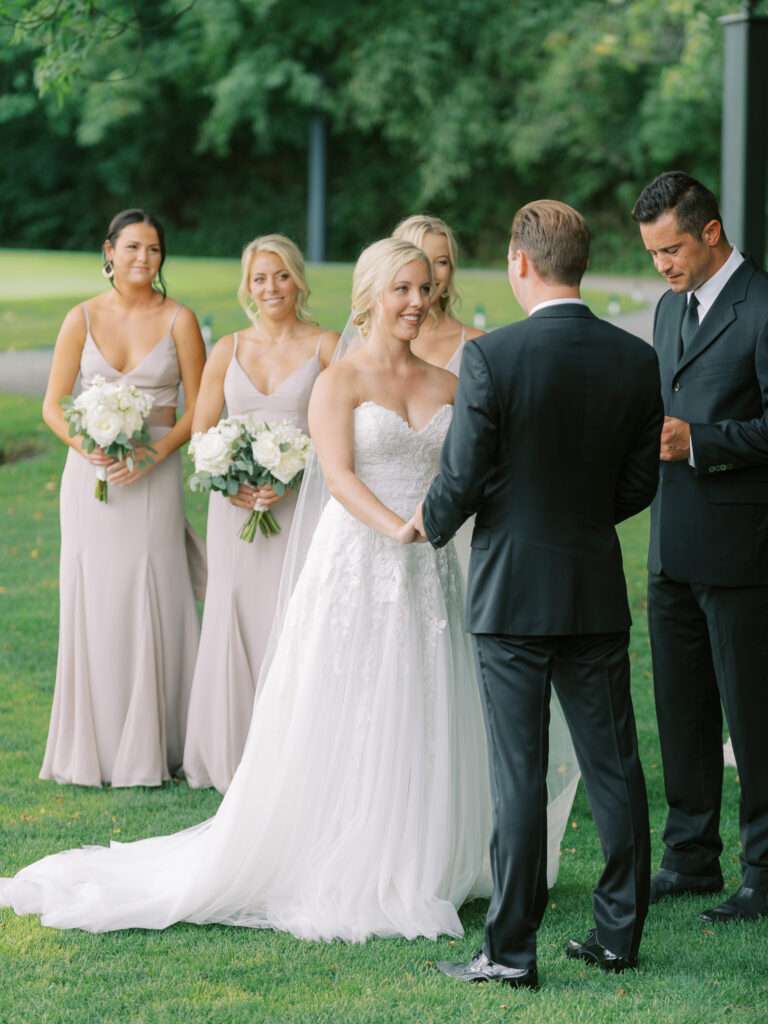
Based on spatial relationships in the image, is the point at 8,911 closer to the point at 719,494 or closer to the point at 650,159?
the point at 719,494

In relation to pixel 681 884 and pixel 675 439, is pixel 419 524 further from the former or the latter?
pixel 681 884

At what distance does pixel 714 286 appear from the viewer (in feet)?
16.5

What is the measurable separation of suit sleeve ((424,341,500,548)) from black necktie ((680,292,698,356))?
1228mm

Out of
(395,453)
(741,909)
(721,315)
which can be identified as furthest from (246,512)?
(741,909)

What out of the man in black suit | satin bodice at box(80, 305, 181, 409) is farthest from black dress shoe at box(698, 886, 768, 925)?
satin bodice at box(80, 305, 181, 409)

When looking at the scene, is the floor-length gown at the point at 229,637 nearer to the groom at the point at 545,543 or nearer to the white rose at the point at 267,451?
the white rose at the point at 267,451

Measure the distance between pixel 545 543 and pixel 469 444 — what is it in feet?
1.23

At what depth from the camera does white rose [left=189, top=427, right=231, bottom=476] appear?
624cm

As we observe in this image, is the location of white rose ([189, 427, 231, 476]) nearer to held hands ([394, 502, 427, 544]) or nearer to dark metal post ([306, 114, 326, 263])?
held hands ([394, 502, 427, 544])

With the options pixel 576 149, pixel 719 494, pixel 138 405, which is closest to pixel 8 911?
pixel 138 405

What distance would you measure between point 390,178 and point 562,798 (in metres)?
34.8

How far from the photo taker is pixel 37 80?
8.84 m

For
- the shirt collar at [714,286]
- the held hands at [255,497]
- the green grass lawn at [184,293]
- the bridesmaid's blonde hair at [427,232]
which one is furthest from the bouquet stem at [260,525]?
the green grass lawn at [184,293]

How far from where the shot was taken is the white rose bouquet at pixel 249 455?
6230 millimetres
